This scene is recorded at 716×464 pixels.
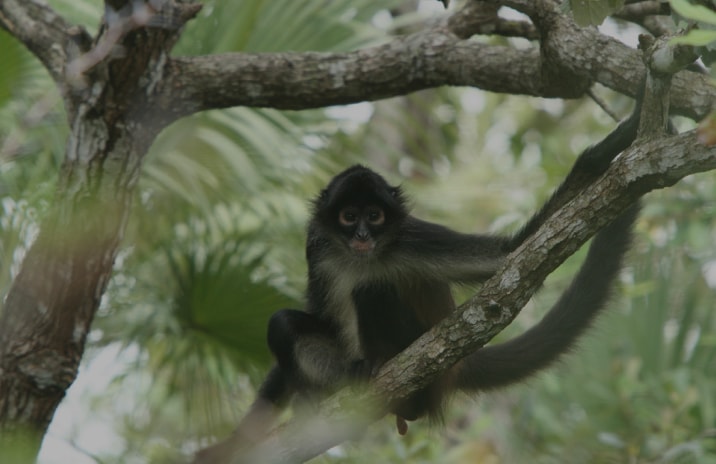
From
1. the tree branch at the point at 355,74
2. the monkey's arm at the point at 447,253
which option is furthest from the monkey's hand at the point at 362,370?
the tree branch at the point at 355,74

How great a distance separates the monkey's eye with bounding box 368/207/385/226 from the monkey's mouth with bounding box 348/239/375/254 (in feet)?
0.39

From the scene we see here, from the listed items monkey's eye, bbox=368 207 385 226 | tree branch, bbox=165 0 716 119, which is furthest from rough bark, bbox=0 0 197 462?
monkey's eye, bbox=368 207 385 226

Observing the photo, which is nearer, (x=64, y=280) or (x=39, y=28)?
(x=64, y=280)

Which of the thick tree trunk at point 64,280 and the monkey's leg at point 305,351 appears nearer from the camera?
the thick tree trunk at point 64,280

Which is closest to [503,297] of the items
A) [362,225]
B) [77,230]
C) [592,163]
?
[592,163]

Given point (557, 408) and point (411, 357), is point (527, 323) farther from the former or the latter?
point (411, 357)

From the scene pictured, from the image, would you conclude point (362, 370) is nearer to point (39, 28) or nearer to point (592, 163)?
point (592, 163)

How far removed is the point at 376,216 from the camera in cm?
444

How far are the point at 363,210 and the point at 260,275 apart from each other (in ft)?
3.04

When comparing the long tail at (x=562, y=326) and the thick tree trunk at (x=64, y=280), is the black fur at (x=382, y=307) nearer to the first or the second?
the long tail at (x=562, y=326)

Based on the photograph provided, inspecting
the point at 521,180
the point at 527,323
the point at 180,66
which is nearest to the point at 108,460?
the point at 180,66

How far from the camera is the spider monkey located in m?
4.22

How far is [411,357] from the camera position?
11.8 feet

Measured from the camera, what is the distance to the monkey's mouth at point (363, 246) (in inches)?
170
